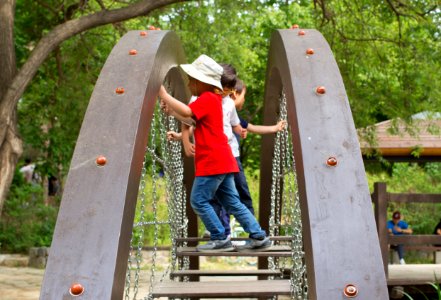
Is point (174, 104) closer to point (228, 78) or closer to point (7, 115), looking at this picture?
point (228, 78)

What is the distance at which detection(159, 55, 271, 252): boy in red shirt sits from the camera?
391 centimetres

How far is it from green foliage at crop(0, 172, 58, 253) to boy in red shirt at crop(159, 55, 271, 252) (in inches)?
422

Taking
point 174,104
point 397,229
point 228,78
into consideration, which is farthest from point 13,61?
point 397,229

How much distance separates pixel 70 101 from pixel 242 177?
6061mm

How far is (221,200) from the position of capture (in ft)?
14.5

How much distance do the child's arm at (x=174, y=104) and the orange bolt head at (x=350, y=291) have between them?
128cm

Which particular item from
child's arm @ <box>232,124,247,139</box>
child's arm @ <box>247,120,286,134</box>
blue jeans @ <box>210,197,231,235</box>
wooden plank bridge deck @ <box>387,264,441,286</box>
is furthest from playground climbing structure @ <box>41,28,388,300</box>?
wooden plank bridge deck @ <box>387,264,441,286</box>

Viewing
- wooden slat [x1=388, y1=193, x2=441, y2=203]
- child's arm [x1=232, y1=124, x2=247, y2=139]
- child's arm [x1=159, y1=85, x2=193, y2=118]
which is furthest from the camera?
wooden slat [x1=388, y1=193, x2=441, y2=203]

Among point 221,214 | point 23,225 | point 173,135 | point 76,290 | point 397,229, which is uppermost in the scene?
point 23,225

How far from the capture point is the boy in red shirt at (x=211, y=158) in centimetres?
391

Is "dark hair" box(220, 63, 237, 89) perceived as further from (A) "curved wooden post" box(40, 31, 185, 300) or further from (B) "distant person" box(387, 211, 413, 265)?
(B) "distant person" box(387, 211, 413, 265)

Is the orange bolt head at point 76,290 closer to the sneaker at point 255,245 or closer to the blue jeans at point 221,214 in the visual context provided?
the sneaker at point 255,245

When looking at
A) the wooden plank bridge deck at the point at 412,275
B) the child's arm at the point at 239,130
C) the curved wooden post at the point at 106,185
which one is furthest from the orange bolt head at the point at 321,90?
the wooden plank bridge deck at the point at 412,275

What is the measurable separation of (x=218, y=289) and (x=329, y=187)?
1.16m
